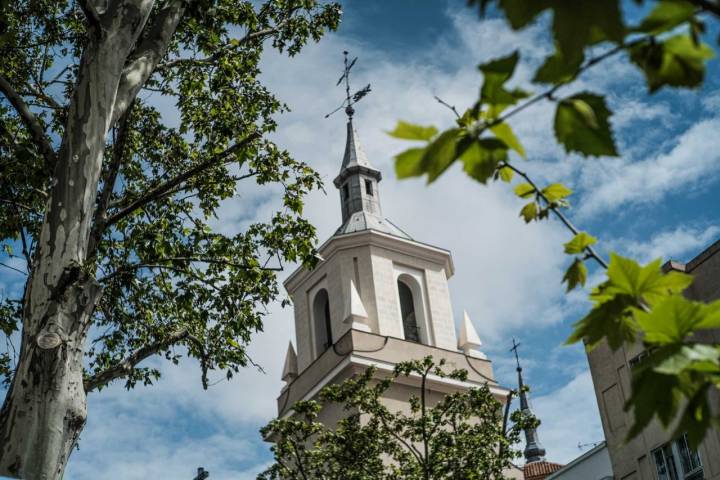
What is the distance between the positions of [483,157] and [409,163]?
16cm

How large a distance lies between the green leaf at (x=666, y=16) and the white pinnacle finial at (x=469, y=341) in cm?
3147

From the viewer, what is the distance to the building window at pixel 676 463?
18328 millimetres

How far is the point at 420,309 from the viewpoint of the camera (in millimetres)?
32719

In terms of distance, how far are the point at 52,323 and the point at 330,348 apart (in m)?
22.5

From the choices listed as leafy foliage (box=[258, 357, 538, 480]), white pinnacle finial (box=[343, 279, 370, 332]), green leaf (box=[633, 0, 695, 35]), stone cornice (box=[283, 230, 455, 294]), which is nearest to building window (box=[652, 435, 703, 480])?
leafy foliage (box=[258, 357, 538, 480])

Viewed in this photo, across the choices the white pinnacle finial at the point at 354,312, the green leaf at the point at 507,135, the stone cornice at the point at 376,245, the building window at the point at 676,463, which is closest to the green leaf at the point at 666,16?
the green leaf at the point at 507,135

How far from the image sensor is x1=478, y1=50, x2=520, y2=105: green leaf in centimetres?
147

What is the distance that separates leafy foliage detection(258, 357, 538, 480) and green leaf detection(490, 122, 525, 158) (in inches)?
619

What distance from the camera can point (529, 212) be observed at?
269 cm

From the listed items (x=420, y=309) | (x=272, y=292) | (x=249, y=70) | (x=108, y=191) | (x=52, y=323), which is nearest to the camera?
(x=52, y=323)

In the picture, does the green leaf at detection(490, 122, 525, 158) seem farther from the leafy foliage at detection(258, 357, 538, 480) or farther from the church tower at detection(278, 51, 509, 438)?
the church tower at detection(278, 51, 509, 438)

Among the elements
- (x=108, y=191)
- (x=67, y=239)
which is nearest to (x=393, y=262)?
(x=108, y=191)

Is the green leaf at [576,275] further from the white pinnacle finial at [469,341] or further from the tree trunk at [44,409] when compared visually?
the white pinnacle finial at [469,341]

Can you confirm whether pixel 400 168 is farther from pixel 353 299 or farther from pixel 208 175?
pixel 353 299
